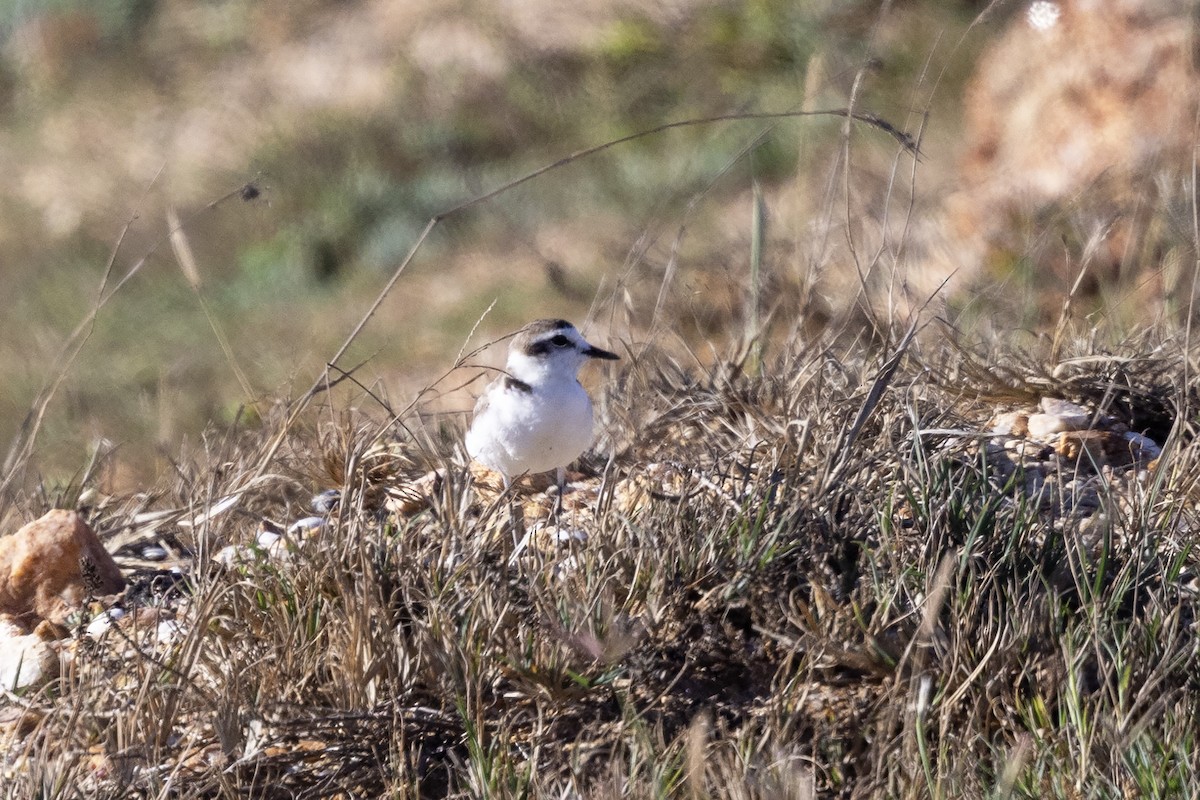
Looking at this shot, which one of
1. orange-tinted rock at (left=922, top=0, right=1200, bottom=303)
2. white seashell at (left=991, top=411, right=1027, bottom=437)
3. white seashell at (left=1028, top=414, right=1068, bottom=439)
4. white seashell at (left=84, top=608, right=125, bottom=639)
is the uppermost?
orange-tinted rock at (left=922, top=0, right=1200, bottom=303)

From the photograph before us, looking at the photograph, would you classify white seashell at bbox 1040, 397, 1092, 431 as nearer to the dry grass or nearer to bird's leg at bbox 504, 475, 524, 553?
the dry grass

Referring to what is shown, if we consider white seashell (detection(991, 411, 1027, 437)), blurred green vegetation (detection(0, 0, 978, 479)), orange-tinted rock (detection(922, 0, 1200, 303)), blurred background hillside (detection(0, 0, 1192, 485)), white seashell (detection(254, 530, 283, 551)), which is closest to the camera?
white seashell (detection(254, 530, 283, 551))

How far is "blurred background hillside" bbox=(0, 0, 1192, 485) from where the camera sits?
39.4ft

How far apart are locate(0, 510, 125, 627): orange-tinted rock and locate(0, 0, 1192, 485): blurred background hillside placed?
5.60 m

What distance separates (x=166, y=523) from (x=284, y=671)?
5.00 ft

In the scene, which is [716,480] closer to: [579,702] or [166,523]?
[579,702]

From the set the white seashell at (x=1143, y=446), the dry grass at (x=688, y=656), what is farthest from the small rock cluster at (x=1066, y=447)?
the dry grass at (x=688, y=656)

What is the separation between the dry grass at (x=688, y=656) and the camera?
10.3 ft

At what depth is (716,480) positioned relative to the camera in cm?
410

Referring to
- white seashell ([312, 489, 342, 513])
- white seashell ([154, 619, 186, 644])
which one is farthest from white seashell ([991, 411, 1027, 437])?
white seashell ([154, 619, 186, 644])

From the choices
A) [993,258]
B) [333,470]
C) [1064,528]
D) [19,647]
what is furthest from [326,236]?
[1064,528]

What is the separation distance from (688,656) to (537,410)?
141 cm

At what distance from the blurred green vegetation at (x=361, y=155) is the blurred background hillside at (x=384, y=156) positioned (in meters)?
0.04

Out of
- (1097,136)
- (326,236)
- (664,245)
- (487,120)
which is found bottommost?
(1097,136)
